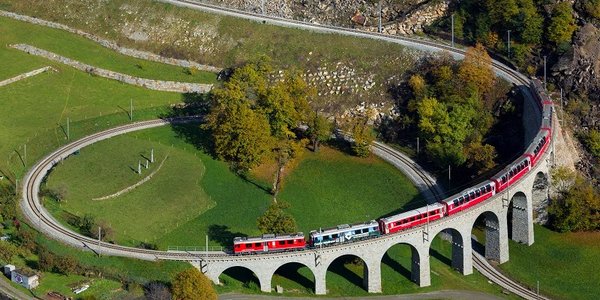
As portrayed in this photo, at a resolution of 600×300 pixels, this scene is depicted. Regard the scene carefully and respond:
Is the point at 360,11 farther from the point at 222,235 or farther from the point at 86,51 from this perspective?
the point at 222,235

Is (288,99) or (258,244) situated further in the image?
(288,99)

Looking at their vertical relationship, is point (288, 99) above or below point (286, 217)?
above

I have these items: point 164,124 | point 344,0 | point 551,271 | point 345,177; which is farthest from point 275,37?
point 551,271

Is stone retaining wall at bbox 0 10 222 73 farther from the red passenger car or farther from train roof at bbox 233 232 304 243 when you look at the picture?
the red passenger car

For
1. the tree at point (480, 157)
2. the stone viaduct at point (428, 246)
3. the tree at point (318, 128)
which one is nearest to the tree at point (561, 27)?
the tree at point (480, 157)

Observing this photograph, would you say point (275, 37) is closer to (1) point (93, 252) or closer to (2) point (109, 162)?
(2) point (109, 162)

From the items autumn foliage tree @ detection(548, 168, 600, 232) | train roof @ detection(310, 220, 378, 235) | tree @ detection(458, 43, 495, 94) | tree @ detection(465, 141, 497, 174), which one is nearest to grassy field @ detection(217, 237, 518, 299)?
train roof @ detection(310, 220, 378, 235)

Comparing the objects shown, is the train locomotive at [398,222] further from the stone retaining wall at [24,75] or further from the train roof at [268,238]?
the stone retaining wall at [24,75]

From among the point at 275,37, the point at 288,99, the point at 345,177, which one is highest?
the point at 275,37
